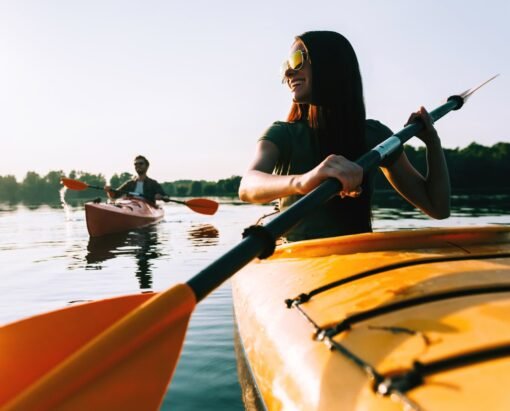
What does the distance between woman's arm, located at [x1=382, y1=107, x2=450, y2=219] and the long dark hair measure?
258 millimetres

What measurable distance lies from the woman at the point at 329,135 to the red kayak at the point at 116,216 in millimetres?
10916

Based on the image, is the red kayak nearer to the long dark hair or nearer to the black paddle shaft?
the long dark hair

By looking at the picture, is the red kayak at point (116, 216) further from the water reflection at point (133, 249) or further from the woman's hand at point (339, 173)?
the woman's hand at point (339, 173)

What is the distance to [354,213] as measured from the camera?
9.55 ft

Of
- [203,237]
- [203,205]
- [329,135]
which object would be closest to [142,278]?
[329,135]

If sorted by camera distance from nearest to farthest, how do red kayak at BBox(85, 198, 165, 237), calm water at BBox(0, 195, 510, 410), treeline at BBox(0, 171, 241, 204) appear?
1. calm water at BBox(0, 195, 510, 410)
2. red kayak at BBox(85, 198, 165, 237)
3. treeline at BBox(0, 171, 241, 204)

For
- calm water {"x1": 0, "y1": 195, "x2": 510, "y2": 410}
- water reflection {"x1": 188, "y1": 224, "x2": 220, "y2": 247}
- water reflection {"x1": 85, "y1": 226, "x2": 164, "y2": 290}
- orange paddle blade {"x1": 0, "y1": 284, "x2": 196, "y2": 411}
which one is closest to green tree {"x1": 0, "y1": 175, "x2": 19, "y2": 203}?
calm water {"x1": 0, "y1": 195, "x2": 510, "y2": 410}

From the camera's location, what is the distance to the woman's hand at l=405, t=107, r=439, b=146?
9.43ft

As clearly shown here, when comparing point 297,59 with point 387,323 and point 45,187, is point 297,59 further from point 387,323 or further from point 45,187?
point 45,187

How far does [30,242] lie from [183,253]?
5273 mm

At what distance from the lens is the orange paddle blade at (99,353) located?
1269 millimetres

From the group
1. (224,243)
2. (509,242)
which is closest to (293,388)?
(509,242)

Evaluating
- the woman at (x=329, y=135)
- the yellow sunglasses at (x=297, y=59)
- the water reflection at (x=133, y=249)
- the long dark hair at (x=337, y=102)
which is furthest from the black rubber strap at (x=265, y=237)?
the water reflection at (x=133, y=249)

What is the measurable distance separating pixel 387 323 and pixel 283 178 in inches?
38.0
